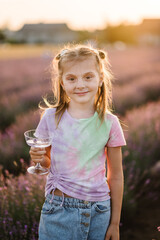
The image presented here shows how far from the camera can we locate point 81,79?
5.98ft

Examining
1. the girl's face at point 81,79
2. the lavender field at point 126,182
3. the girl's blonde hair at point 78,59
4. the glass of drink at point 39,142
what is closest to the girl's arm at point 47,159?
the glass of drink at point 39,142

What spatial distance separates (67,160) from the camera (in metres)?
1.86

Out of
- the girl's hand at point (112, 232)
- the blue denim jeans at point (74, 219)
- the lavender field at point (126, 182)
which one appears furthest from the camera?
the lavender field at point (126, 182)

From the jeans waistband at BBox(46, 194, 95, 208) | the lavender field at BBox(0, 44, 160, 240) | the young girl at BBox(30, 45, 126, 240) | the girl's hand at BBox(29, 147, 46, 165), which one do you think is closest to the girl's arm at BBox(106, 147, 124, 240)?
the young girl at BBox(30, 45, 126, 240)

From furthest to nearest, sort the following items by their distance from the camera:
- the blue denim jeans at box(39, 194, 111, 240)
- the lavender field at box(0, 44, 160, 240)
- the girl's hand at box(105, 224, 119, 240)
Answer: the lavender field at box(0, 44, 160, 240) < the girl's hand at box(105, 224, 119, 240) < the blue denim jeans at box(39, 194, 111, 240)

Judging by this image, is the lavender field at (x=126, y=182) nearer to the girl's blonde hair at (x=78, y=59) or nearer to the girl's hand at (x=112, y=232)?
the girl's hand at (x=112, y=232)

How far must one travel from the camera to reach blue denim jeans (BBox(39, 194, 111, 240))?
178 cm

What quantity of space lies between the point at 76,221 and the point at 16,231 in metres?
0.88

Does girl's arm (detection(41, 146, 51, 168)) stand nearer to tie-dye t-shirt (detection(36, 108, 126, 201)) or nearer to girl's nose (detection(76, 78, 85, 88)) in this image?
tie-dye t-shirt (detection(36, 108, 126, 201))

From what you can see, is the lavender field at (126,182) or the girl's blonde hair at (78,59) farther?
the lavender field at (126,182)

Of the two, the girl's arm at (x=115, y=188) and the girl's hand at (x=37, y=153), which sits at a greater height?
the girl's hand at (x=37, y=153)

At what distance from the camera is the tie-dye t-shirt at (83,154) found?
1837 mm

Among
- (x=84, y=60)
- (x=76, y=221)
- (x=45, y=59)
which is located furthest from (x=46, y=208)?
(x=45, y=59)

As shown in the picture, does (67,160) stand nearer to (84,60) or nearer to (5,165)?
(84,60)
